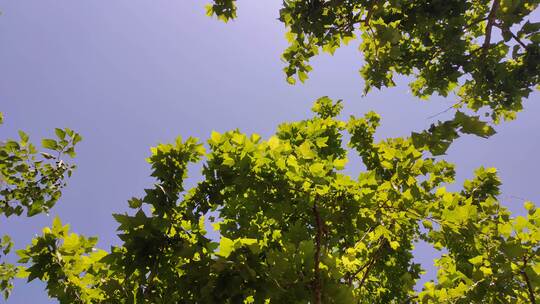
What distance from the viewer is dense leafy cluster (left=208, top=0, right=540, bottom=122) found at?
447cm

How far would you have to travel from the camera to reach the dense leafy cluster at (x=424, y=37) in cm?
447

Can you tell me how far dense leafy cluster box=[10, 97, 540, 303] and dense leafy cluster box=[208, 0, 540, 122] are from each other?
1.72 metres

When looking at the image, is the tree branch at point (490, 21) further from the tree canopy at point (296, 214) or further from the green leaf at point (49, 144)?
the green leaf at point (49, 144)

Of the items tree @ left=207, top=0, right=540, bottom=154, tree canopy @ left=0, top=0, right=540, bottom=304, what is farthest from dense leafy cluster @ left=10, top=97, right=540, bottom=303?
tree @ left=207, top=0, right=540, bottom=154

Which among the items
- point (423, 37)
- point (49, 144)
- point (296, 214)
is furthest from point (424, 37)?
point (49, 144)

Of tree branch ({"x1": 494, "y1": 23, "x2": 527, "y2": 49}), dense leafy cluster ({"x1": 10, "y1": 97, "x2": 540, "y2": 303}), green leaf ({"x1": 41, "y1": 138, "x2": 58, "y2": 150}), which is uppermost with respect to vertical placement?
tree branch ({"x1": 494, "y1": 23, "x2": 527, "y2": 49})

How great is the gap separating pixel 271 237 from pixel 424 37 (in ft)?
13.4

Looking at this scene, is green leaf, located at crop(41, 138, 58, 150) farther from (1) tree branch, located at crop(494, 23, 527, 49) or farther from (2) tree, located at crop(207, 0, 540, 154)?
(1) tree branch, located at crop(494, 23, 527, 49)

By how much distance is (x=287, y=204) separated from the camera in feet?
11.5

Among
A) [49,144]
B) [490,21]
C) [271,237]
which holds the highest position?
[490,21]

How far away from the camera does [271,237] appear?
415 cm

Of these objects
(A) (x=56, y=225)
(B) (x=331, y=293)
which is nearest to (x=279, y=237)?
(B) (x=331, y=293)

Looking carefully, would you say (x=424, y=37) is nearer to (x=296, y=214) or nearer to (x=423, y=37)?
(x=423, y=37)

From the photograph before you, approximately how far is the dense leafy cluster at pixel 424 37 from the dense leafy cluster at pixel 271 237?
67.6 inches
